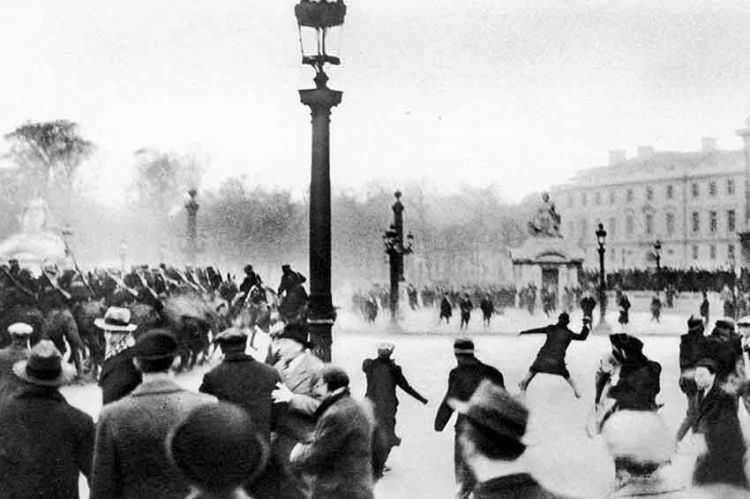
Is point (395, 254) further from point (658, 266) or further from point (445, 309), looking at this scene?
point (658, 266)

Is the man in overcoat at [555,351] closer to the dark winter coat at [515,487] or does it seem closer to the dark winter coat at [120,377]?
the dark winter coat at [120,377]

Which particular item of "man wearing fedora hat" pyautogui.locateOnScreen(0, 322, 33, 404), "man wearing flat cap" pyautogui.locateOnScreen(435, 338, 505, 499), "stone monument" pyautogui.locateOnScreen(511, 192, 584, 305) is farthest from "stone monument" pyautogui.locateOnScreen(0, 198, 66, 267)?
"stone monument" pyautogui.locateOnScreen(511, 192, 584, 305)

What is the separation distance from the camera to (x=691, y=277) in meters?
31.5

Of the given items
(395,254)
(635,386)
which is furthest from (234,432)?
(395,254)

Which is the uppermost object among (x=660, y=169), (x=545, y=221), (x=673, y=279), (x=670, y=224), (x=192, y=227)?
(x=660, y=169)

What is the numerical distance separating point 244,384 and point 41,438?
3.87 feet

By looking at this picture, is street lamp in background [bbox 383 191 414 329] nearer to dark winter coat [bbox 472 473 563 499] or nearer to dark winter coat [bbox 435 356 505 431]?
dark winter coat [bbox 435 356 505 431]

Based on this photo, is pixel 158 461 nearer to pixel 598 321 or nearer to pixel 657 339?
pixel 657 339

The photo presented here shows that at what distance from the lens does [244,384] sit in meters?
5.46

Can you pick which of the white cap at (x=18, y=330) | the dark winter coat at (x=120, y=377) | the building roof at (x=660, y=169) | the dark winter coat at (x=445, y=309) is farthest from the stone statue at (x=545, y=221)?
the dark winter coat at (x=120, y=377)

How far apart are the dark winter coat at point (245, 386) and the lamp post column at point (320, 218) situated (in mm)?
2227

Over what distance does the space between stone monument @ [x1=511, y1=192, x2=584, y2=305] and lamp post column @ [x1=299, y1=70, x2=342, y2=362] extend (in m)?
22.9

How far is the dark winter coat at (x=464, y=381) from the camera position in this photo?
261 inches

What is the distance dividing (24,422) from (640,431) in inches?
106
